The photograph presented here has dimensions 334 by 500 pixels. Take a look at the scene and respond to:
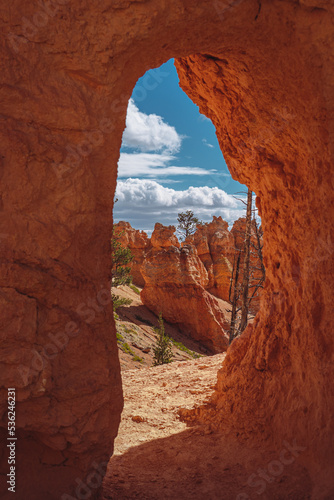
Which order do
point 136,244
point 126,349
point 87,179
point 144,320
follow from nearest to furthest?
point 87,179 < point 126,349 < point 144,320 < point 136,244

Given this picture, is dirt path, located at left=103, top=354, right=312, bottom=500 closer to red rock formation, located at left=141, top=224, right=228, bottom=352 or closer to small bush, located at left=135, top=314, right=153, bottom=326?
small bush, located at left=135, top=314, right=153, bottom=326

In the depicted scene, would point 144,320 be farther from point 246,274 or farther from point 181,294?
point 246,274

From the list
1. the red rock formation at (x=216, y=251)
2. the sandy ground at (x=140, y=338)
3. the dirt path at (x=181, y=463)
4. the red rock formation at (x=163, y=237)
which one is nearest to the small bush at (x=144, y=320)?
the sandy ground at (x=140, y=338)

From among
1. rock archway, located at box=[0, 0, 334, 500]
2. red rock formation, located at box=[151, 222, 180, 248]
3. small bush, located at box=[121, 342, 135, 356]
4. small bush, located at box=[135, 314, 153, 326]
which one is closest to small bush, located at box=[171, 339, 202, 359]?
small bush, located at box=[135, 314, 153, 326]

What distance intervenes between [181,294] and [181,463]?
21.7 m

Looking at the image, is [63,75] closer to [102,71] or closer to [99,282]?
[102,71]

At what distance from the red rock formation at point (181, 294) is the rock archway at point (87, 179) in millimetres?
21571

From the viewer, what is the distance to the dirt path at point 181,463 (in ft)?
12.3

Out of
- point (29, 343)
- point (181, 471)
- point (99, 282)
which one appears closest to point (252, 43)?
point (99, 282)

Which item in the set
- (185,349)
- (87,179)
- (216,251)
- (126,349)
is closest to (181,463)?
(87,179)

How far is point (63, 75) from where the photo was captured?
110 inches

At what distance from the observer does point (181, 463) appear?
4465 millimetres

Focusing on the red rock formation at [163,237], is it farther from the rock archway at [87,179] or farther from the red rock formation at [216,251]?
the rock archway at [87,179]

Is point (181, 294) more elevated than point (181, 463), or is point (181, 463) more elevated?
point (181, 463)
